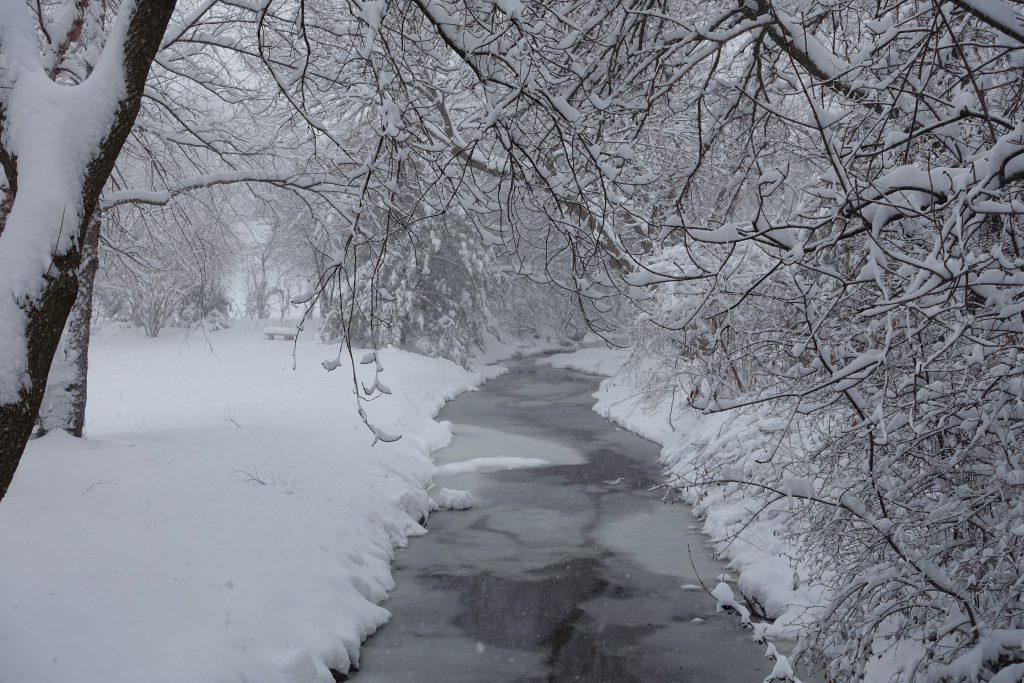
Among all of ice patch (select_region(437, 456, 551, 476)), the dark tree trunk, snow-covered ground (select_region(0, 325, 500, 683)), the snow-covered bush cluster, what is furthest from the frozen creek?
the dark tree trunk

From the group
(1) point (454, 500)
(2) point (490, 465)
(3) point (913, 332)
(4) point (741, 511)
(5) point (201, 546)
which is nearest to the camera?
(3) point (913, 332)

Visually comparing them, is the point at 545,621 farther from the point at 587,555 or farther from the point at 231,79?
the point at 231,79

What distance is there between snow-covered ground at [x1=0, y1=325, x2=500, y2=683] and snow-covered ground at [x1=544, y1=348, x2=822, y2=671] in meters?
3.38

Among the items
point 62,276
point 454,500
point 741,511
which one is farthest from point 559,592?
point 62,276

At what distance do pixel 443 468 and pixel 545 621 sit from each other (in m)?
7.12

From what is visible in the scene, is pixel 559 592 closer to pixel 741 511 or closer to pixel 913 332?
pixel 741 511

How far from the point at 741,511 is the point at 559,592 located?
114 inches

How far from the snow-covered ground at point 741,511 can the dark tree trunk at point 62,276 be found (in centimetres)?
318

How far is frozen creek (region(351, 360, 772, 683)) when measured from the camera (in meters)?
7.10

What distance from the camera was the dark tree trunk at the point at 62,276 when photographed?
3.73 metres

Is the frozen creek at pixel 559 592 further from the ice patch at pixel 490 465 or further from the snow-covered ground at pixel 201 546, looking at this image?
the snow-covered ground at pixel 201 546

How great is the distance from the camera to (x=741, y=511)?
10367 millimetres

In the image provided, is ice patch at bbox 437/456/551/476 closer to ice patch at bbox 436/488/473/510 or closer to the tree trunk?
ice patch at bbox 436/488/473/510

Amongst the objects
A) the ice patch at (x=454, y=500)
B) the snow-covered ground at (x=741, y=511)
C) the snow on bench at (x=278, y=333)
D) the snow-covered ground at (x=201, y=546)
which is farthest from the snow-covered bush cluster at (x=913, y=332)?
the snow on bench at (x=278, y=333)
